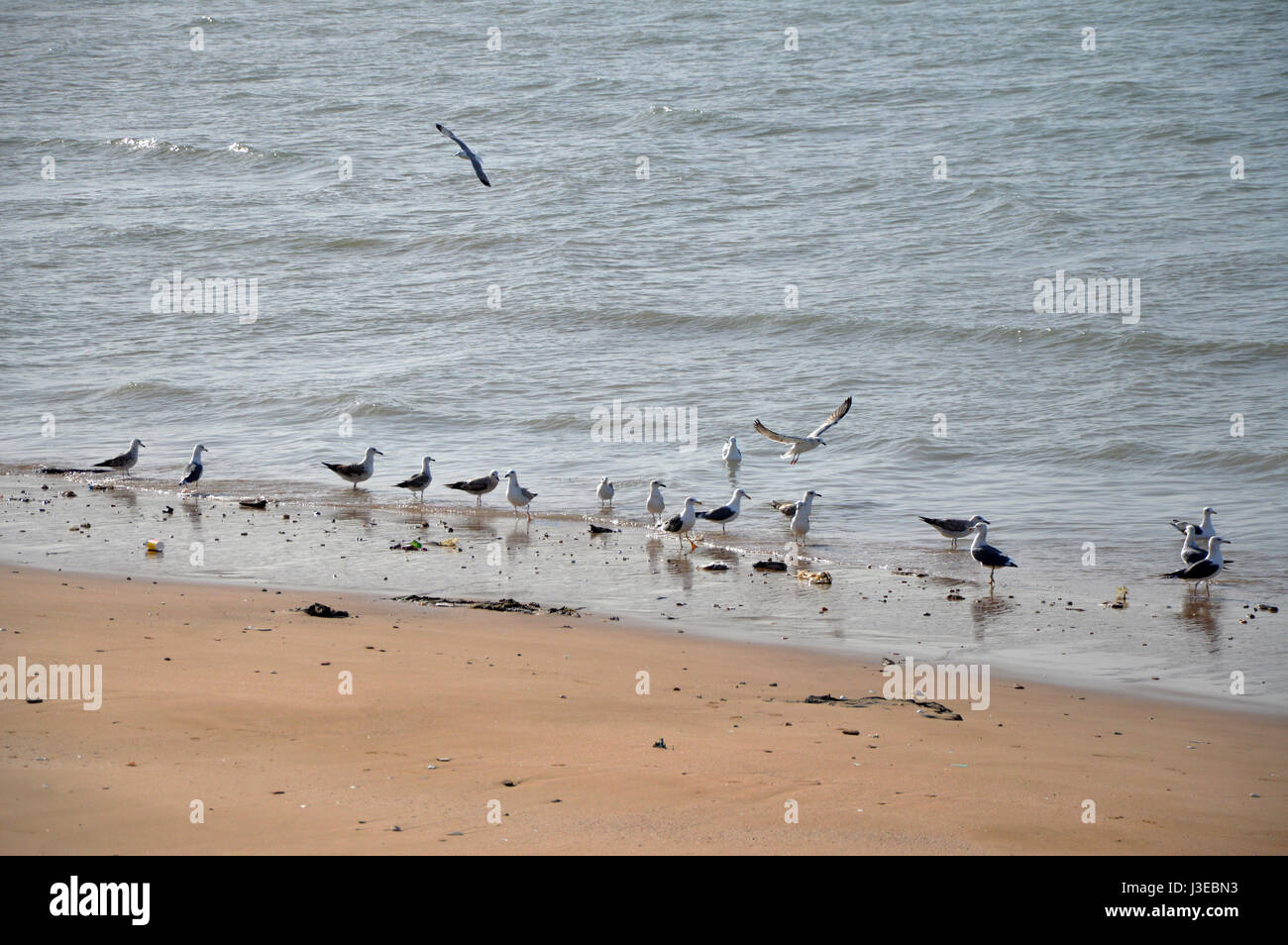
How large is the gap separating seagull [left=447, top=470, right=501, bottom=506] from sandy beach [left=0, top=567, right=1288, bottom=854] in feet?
18.2

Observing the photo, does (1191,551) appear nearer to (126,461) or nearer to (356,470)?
(356,470)

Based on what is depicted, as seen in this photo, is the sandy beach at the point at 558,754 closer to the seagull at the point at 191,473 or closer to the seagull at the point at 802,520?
the seagull at the point at 802,520

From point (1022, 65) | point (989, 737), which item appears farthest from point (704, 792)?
point (1022, 65)

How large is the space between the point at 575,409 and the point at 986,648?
10405 mm

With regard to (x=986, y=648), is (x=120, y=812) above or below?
below

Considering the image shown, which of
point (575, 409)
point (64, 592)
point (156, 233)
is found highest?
point (156, 233)

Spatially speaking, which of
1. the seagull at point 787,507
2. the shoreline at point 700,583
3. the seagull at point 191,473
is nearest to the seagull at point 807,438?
the seagull at point 787,507

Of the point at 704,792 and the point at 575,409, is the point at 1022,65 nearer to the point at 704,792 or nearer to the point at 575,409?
the point at 575,409

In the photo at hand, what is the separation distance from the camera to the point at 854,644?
898cm

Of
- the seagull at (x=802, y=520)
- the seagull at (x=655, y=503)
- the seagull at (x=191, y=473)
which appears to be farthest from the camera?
the seagull at (x=191, y=473)

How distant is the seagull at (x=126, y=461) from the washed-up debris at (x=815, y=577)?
8.98m

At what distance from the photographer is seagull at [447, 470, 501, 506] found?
1437cm

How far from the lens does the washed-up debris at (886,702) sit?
24.0 feet

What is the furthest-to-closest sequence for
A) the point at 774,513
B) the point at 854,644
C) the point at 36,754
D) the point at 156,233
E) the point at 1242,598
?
the point at 156,233 → the point at 774,513 → the point at 1242,598 → the point at 854,644 → the point at 36,754
